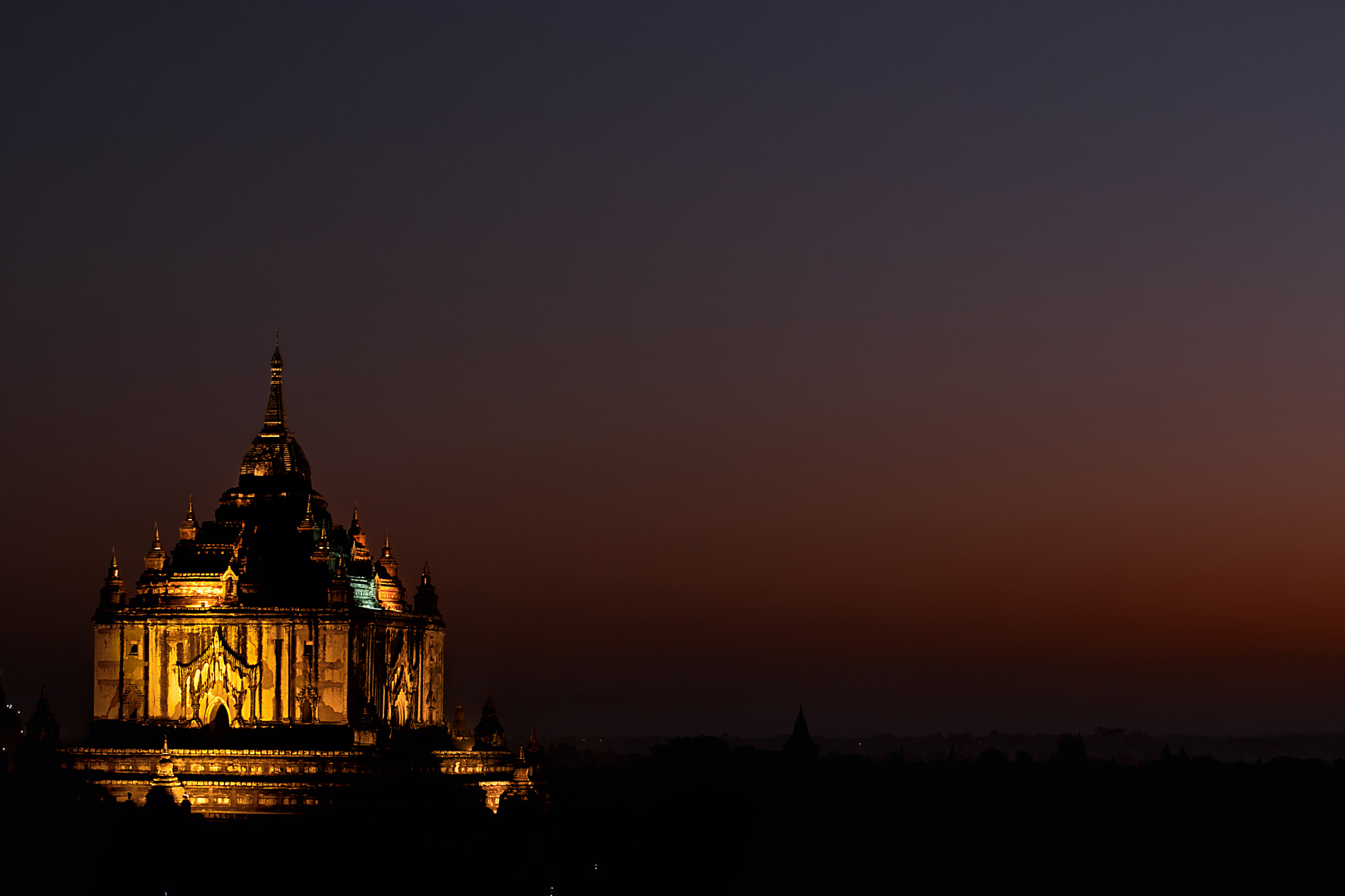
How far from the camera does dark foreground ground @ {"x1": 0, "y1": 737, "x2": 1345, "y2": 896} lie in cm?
7856

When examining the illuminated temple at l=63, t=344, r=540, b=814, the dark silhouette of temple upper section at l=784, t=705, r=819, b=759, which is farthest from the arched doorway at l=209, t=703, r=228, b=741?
the dark silhouette of temple upper section at l=784, t=705, r=819, b=759

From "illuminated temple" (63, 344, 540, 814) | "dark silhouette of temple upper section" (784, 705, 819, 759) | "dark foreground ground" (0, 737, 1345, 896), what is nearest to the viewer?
"dark foreground ground" (0, 737, 1345, 896)

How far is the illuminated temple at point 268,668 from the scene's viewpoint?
8375 centimetres

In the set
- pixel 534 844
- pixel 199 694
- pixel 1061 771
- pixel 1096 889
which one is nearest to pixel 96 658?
pixel 199 694

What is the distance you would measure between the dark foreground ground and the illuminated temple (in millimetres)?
1608

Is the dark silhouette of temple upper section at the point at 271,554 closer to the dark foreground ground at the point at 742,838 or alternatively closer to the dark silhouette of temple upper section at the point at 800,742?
the dark foreground ground at the point at 742,838

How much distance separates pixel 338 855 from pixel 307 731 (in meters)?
5.09

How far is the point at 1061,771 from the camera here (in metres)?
199

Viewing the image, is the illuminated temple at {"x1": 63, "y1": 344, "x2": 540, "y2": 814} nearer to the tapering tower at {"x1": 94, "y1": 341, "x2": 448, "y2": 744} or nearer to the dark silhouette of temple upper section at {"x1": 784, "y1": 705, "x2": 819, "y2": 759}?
the tapering tower at {"x1": 94, "y1": 341, "x2": 448, "y2": 744}

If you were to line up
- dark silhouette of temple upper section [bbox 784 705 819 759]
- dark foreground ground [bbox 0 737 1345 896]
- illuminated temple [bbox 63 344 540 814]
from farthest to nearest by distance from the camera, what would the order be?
dark silhouette of temple upper section [bbox 784 705 819 759] < illuminated temple [bbox 63 344 540 814] < dark foreground ground [bbox 0 737 1345 896]

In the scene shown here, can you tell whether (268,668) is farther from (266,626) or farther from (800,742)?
(800,742)

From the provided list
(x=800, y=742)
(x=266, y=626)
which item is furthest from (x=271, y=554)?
(x=800, y=742)

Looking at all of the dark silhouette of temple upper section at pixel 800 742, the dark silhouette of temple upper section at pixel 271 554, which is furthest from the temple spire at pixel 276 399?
the dark silhouette of temple upper section at pixel 800 742

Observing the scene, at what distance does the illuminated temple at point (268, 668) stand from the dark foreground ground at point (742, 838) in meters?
1.61
